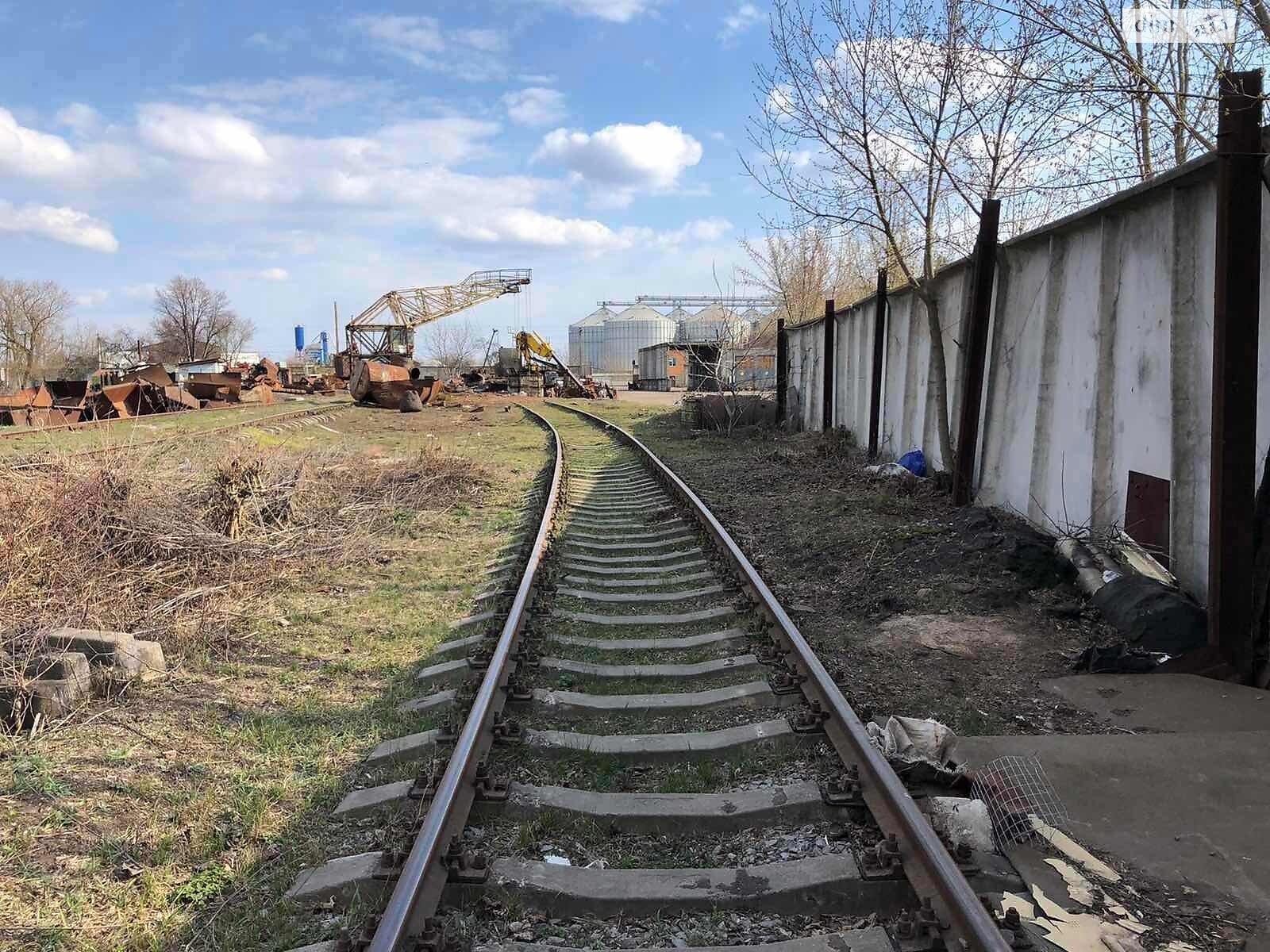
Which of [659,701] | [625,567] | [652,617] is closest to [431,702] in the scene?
[659,701]

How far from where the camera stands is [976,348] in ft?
27.3

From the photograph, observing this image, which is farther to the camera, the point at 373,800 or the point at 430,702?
the point at 430,702

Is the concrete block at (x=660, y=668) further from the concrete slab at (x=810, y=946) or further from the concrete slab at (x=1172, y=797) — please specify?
the concrete slab at (x=810, y=946)

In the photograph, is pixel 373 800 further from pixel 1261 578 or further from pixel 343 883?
pixel 1261 578

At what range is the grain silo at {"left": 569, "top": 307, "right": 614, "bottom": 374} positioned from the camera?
104562 mm

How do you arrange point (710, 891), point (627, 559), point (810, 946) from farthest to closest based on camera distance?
1. point (627, 559)
2. point (710, 891)
3. point (810, 946)

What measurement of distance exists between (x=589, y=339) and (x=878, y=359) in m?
95.6

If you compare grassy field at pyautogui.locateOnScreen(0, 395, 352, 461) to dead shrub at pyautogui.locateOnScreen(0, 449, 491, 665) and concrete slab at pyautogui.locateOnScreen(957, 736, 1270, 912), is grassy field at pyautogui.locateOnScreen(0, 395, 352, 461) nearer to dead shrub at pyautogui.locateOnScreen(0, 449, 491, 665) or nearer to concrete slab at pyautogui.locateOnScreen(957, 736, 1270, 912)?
dead shrub at pyautogui.locateOnScreen(0, 449, 491, 665)

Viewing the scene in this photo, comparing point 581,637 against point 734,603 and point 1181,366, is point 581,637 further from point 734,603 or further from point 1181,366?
point 1181,366

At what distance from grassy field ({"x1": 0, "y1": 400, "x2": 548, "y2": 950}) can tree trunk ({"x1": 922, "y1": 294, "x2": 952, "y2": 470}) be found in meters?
5.57

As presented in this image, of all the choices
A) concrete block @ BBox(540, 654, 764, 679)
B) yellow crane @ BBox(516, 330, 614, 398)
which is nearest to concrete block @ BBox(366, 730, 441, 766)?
concrete block @ BBox(540, 654, 764, 679)

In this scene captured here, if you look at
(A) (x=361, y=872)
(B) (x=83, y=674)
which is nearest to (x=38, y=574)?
(B) (x=83, y=674)

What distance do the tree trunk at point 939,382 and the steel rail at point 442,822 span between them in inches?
244

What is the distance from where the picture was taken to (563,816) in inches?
128
